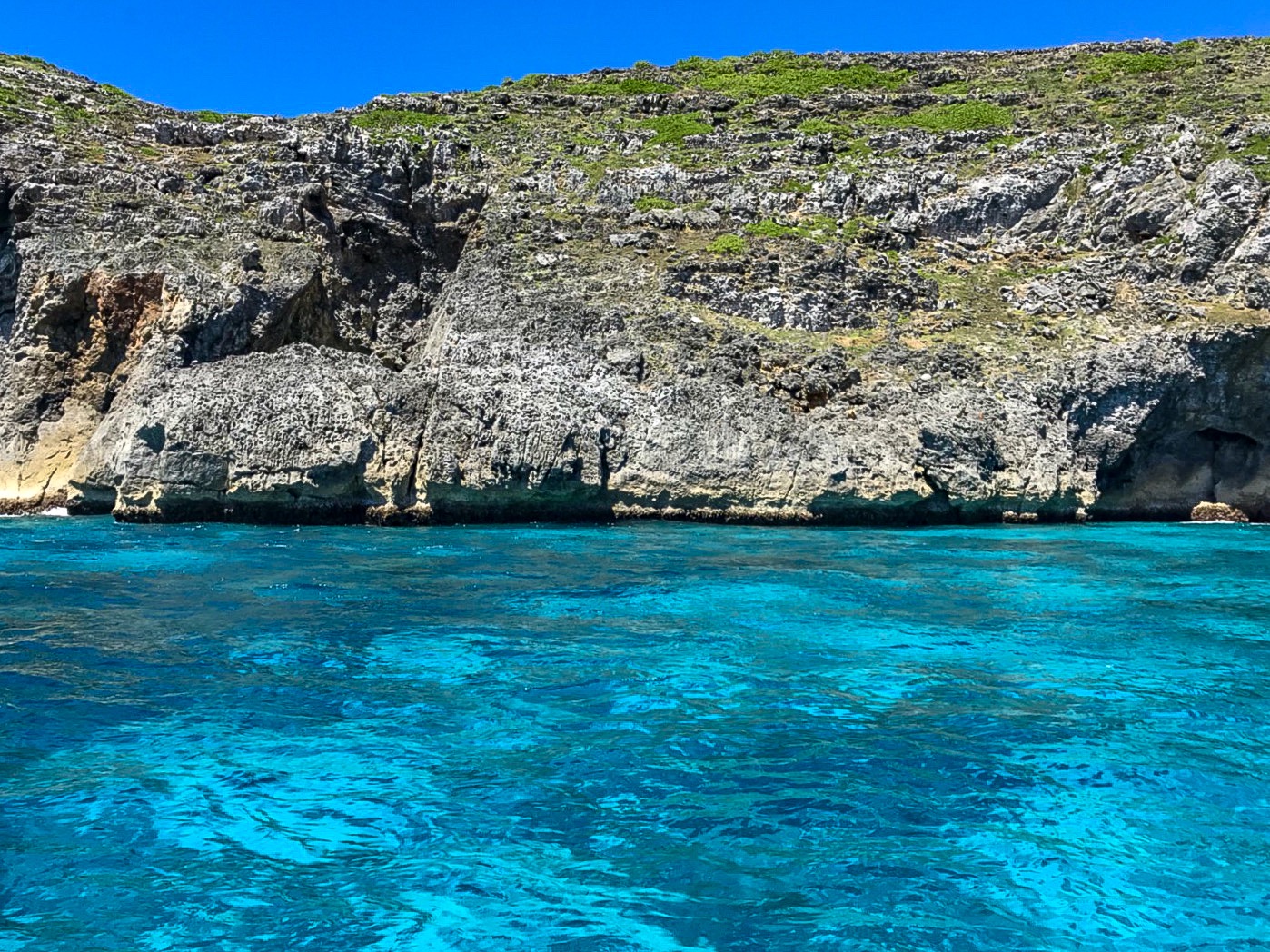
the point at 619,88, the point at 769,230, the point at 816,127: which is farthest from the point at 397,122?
the point at 816,127

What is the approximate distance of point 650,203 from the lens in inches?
1332

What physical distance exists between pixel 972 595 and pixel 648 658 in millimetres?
6312

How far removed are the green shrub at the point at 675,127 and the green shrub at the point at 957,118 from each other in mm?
7001

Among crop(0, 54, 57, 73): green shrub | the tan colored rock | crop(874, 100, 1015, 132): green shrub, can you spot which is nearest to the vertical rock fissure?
crop(0, 54, 57, 73): green shrub

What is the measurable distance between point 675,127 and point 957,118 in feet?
35.4

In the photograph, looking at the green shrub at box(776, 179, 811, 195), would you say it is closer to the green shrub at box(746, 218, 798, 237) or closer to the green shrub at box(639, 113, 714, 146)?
the green shrub at box(746, 218, 798, 237)

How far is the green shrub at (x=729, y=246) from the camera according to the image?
30.4 meters

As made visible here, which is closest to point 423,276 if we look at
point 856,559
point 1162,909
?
point 856,559

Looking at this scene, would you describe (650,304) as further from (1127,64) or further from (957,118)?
(1127,64)

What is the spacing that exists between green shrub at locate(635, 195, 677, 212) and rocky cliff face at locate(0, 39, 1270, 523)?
11cm

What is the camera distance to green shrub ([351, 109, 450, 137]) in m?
37.4

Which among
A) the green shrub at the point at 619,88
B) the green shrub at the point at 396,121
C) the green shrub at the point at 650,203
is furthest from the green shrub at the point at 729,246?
the green shrub at the point at 619,88

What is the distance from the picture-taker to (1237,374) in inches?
1024

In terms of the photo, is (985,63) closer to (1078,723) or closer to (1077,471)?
(1077,471)
